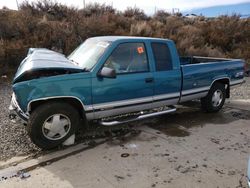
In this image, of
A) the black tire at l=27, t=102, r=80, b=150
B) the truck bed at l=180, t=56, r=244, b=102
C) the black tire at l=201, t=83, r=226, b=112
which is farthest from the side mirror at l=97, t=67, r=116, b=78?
the black tire at l=201, t=83, r=226, b=112

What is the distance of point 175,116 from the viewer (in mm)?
7109

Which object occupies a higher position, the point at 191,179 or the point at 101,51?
the point at 101,51

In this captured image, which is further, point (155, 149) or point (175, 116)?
point (175, 116)

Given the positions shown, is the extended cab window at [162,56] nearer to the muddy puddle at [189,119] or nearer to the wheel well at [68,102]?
the muddy puddle at [189,119]

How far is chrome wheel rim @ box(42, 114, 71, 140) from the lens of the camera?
4859mm

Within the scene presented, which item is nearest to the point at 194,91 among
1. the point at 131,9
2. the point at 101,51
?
the point at 101,51

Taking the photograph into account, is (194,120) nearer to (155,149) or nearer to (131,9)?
(155,149)

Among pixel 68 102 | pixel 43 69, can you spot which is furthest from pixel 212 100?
pixel 43 69

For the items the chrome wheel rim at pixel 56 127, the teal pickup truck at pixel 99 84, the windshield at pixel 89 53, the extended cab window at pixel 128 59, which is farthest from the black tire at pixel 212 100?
the chrome wheel rim at pixel 56 127

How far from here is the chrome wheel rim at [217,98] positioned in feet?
23.8

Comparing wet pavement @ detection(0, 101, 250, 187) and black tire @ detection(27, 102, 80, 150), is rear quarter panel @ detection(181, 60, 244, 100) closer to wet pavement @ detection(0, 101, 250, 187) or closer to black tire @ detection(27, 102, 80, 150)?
wet pavement @ detection(0, 101, 250, 187)

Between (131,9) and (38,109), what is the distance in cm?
1940

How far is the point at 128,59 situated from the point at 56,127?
184 cm

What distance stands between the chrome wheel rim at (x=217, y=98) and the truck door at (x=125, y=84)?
2146 mm
